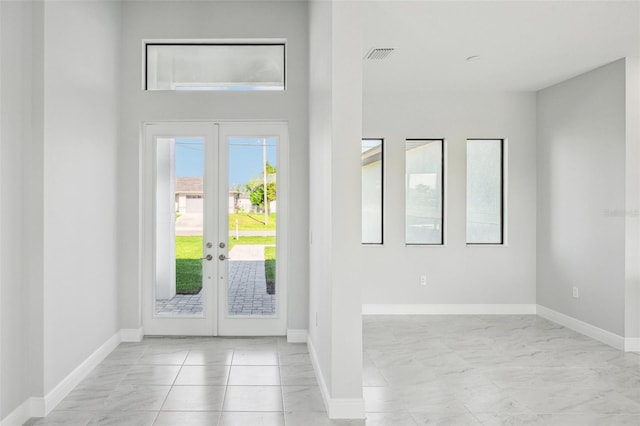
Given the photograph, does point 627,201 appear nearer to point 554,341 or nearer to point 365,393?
point 554,341

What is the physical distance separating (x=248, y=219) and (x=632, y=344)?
4.13 m

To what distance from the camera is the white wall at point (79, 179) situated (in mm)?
3154

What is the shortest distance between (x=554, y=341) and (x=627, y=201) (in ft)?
5.41

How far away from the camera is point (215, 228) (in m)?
4.83

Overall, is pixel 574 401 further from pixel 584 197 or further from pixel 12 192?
pixel 12 192

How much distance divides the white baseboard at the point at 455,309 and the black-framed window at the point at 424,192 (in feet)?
2.82

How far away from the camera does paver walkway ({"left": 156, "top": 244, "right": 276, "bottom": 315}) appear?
15.9ft

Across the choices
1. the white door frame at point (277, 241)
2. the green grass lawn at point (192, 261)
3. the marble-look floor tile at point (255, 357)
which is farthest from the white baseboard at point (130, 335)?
the marble-look floor tile at point (255, 357)

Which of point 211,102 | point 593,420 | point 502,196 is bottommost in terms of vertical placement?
point 593,420

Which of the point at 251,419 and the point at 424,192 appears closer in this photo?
the point at 251,419

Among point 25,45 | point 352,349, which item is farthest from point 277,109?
point 352,349

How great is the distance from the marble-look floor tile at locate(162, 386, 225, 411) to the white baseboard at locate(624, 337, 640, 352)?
13.1ft

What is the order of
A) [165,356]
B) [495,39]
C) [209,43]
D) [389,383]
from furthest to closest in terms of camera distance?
1. [209,43]
2. [165,356]
3. [495,39]
4. [389,383]

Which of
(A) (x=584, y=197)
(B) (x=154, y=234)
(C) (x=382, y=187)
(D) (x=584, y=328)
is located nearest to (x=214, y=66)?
(B) (x=154, y=234)
